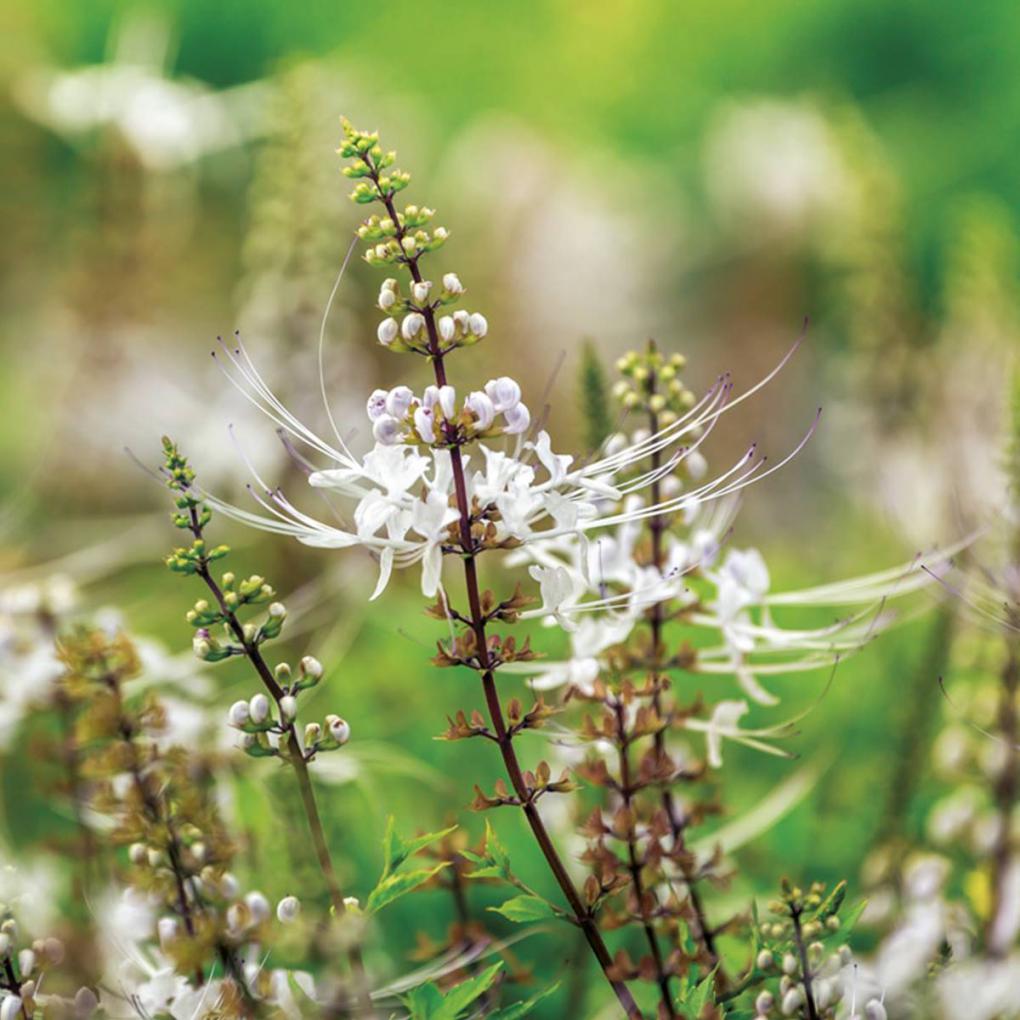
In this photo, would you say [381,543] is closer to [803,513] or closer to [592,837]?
[592,837]

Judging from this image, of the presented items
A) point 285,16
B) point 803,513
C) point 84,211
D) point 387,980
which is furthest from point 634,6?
point 387,980

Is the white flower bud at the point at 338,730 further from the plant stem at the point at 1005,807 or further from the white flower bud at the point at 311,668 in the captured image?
the plant stem at the point at 1005,807

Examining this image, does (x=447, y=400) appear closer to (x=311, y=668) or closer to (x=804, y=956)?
(x=311, y=668)

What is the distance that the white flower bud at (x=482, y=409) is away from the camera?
454 mm

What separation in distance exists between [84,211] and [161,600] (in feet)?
1.36

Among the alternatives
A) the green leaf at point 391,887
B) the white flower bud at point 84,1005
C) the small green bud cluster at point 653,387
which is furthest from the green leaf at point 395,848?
the small green bud cluster at point 653,387

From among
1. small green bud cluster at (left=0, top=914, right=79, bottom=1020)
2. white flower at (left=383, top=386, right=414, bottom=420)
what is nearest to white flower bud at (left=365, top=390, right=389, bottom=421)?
white flower at (left=383, top=386, right=414, bottom=420)

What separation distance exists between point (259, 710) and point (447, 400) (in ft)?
0.40

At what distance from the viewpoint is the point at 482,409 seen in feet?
1.50

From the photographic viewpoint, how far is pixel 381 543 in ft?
1.51

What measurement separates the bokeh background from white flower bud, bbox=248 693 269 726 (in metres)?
0.11

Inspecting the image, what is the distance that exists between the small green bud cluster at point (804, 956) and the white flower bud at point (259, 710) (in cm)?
19

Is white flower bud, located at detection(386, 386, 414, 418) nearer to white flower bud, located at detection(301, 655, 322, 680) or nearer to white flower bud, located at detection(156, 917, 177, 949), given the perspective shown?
white flower bud, located at detection(301, 655, 322, 680)

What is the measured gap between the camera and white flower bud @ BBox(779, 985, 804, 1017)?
0.45 meters
